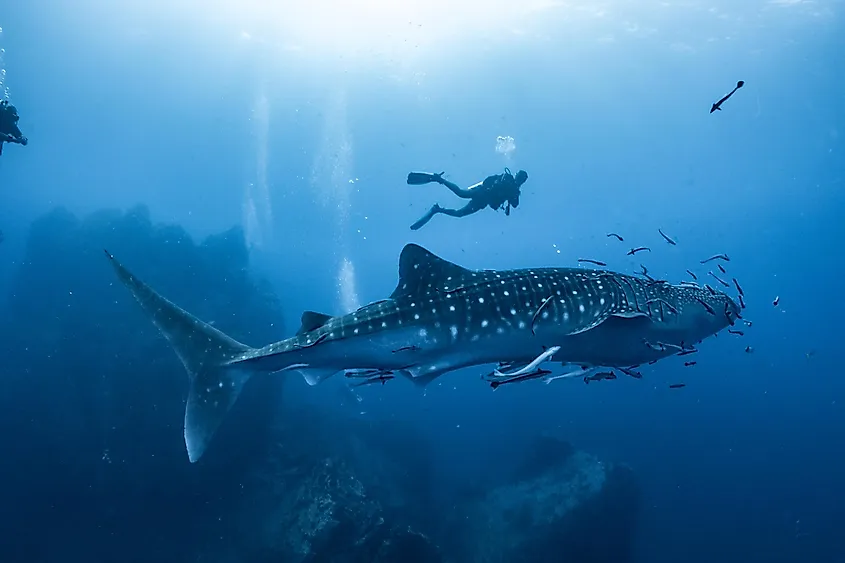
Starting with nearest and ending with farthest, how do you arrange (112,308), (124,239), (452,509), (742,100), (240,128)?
(452,509), (112,308), (124,239), (742,100), (240,128)

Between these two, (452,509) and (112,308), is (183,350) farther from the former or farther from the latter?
(112,308)

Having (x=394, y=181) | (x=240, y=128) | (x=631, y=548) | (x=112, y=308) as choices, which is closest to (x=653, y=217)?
(x=394, y=181)

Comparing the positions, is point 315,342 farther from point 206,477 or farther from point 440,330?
point 206,477

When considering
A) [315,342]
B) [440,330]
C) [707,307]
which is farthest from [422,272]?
[707,307]

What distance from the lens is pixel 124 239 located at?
30922 mm

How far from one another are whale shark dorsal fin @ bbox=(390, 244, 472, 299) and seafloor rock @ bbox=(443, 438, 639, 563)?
16.7m

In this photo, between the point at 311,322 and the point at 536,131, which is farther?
the point at 536,131

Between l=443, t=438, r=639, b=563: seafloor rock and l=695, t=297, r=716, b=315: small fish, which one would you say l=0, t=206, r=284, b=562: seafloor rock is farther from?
l=695, t=297, r=716, b=315: small fish

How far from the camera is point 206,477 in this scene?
18906mm

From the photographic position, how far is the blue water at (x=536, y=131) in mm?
34344

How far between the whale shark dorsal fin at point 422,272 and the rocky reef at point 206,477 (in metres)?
12.0

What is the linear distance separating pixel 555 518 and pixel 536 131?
57.3 metres

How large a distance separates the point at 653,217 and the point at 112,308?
135161 mm

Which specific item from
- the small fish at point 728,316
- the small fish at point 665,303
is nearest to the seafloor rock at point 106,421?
the small fish at point 665,303
